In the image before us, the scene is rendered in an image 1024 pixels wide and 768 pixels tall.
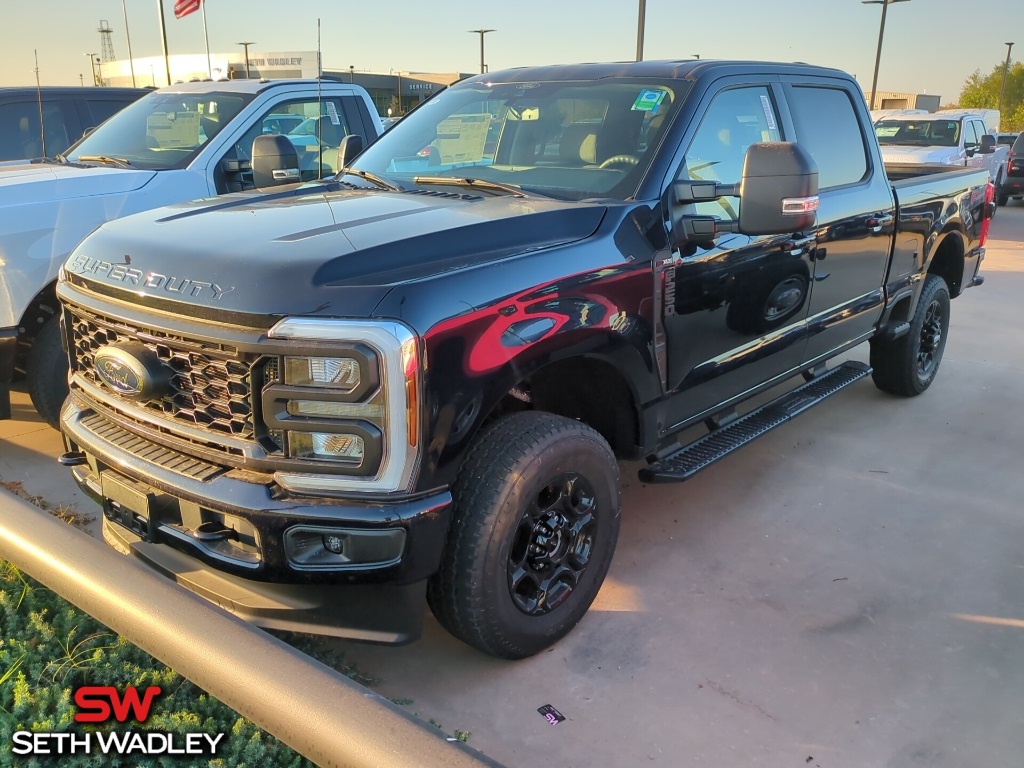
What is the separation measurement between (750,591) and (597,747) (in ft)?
3.74

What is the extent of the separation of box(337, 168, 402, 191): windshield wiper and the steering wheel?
34.2 inches

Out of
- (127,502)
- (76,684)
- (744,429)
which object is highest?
(127,502)

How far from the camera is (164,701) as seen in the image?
250cm

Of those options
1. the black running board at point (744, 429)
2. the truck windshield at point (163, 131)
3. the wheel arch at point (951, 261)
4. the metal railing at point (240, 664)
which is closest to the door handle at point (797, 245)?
the black running board at point (744, 429)

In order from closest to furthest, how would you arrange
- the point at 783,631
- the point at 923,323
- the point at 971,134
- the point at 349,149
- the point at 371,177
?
the point at 783,631, the point at 371,177, the point at 349,149, the point at 923,323, the point at 971,134

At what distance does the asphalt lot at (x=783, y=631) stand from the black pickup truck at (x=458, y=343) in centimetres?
28

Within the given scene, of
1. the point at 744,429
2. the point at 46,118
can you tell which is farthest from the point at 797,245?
the point at 46,118

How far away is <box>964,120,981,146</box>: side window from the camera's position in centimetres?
1597

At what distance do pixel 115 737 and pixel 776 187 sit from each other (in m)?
2.59

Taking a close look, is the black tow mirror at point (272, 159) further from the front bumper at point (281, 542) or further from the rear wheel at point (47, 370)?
the front bumper at point (281, 542)

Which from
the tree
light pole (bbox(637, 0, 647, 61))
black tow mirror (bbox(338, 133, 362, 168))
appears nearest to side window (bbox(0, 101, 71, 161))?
black tow mirror (bbox(338, 133, 362, 168))

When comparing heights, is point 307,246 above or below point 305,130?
below

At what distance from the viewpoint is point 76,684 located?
8.54ft

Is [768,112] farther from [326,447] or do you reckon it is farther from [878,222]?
[326,447]
